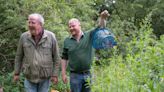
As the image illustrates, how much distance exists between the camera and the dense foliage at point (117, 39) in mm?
3514

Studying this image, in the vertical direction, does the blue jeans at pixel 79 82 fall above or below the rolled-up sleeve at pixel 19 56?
below

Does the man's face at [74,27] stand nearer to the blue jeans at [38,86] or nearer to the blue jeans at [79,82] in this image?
the blue jeans at [79,82]

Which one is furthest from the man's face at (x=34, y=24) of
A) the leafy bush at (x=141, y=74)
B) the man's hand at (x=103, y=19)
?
the leafy bush at (x=141, y=74)

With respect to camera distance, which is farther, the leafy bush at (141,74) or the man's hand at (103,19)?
the man's hand at (103,19)

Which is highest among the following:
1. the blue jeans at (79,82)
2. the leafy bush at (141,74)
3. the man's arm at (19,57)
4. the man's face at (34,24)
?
the man's face at (34,24)

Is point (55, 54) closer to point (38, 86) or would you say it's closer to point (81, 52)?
point (81, 52)

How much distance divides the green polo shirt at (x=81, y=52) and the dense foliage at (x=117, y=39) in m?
0.21

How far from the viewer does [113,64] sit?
15.9 ft

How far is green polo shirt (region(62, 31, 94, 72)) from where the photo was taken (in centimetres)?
595

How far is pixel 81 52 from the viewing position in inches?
234

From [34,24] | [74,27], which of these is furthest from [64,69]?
[34,24]

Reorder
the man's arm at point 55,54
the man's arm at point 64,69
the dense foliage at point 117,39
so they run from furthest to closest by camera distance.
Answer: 1. the man's arm at point 64,69
2. the man's arm at point 55,54
3. the dense foliage at point 117,39

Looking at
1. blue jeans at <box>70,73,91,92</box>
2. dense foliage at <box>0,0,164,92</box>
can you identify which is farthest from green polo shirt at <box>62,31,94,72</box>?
dense foliage at <box>0,0,164,92</box>

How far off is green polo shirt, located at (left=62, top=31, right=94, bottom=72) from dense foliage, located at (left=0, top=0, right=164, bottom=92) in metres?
0.21
